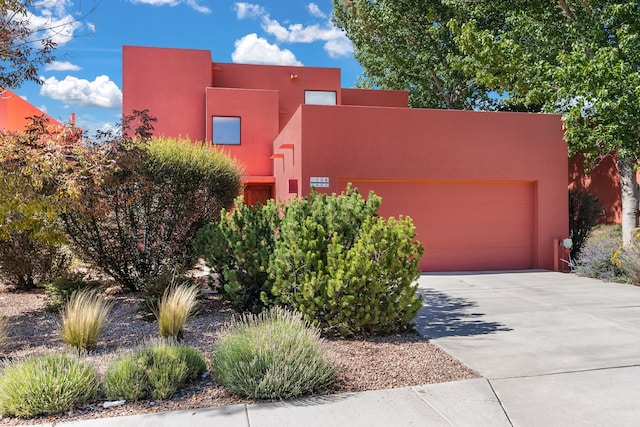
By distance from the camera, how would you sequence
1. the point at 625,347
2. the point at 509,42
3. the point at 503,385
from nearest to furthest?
the point at 503,385 < the point at 625,347 < the point at 509,42

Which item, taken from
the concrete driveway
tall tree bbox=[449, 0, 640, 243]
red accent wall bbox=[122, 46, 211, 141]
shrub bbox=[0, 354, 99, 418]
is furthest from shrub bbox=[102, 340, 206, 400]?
red accent wall bbox=[122, 46, 211, 141]

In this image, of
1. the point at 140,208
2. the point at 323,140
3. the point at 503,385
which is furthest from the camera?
the point at 323,140

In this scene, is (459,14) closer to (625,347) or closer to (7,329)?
(625,347)

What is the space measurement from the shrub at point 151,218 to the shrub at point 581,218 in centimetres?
1044

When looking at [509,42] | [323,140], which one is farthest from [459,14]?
[323,140]

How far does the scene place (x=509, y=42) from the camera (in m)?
15.4

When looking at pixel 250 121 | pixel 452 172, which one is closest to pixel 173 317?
pixel 452 172

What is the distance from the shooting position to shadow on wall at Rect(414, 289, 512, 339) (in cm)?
717

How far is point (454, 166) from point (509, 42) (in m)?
4.75

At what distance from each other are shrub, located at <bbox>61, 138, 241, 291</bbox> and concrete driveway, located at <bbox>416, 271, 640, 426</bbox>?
4712 mm

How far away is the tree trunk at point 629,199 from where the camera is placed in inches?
549

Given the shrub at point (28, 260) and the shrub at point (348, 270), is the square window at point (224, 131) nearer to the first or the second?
the shrub at point (28, 260)

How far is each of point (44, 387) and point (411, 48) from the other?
2274 centimetres

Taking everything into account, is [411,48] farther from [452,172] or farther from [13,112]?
[13,112]
